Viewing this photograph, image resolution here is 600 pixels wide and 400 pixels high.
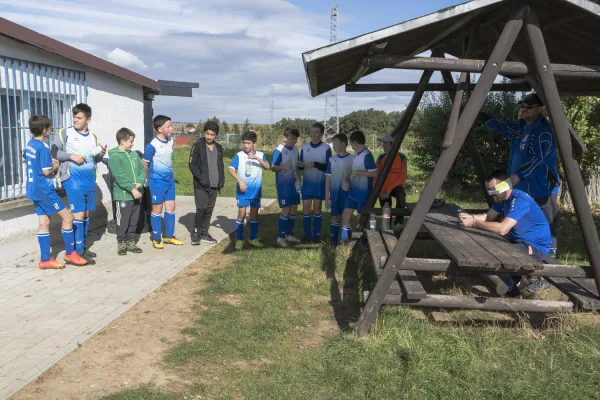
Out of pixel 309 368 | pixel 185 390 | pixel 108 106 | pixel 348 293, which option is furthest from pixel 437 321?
pixel 108 106

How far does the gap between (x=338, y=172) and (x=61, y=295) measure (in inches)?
155

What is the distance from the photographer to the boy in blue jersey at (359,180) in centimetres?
726

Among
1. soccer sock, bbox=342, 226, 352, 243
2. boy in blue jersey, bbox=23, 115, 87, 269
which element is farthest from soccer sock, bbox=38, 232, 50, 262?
soccer sock, bbox=342, 226, 352, 243

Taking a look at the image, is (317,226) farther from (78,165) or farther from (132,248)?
(78,165)

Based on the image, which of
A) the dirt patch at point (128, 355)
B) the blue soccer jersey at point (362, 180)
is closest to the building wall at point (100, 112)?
the dirt patch at point (128, 355)

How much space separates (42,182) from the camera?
618 centimetres

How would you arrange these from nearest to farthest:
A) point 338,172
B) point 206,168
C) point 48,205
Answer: point 48,205, point 338,172, point 206,168

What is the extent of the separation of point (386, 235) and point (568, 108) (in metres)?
7.77

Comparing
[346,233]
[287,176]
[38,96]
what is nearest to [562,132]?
[346,233]

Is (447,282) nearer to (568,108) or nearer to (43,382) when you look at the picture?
(43,382)

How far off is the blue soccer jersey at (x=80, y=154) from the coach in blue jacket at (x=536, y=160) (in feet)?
17.1

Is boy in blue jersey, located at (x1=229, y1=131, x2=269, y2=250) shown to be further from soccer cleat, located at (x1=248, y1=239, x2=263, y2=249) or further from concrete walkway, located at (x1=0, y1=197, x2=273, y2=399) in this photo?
concrete walkway, located at (x1=0, y1=197, x2=273, y2=399)

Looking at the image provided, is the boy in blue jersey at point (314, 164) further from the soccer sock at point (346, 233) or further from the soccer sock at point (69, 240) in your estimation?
the soccer sock at point (69, 240)

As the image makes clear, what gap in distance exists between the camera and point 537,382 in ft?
11.9
